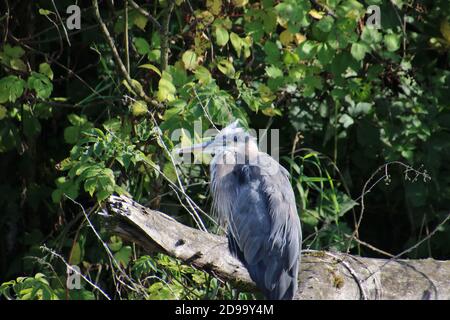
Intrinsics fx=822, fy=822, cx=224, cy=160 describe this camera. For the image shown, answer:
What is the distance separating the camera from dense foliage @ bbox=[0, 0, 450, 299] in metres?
4.12

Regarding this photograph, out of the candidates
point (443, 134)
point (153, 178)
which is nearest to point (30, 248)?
point (153, 178)

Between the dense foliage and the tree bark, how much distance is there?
38 cm

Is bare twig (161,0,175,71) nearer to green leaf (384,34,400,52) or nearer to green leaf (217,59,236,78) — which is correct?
green leaf (217,59,236,78)

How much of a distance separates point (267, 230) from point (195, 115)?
690 millimetres

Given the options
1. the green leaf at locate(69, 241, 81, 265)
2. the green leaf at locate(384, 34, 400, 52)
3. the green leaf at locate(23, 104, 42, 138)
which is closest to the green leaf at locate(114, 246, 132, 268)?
the green leaf at locate(69, 241, 81, 265)

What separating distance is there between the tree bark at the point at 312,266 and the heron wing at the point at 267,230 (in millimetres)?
68

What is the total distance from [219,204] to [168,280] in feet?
1.73

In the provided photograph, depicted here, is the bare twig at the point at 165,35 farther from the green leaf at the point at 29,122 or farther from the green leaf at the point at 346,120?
the green leaf at the point at 346,120

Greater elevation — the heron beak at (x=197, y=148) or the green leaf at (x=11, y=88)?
the green leaf at (x=11, y=88)

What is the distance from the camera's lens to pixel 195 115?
3969mm

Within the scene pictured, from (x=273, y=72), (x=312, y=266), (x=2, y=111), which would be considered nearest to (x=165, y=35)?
(x=273, y=72)

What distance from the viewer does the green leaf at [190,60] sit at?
14.3 ft

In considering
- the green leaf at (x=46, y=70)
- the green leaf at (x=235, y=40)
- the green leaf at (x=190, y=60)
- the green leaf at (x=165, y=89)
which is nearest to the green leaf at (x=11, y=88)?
the green leaf at (x=46, y=70)

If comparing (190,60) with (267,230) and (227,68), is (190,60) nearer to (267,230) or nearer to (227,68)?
(227,68)
